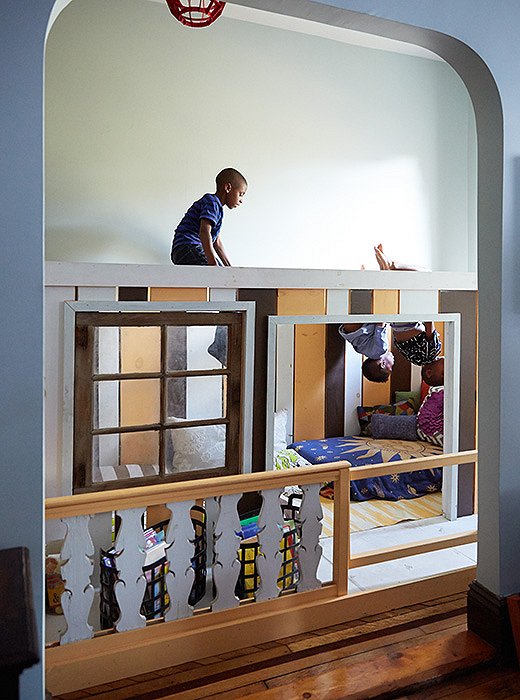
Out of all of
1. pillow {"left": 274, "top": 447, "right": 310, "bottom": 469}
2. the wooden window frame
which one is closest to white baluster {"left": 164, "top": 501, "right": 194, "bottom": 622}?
the wooden window frame

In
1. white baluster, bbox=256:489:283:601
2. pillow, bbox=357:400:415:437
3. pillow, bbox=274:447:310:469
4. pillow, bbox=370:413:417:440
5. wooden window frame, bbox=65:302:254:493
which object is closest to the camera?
white baluster, bbox=256:489:283:601

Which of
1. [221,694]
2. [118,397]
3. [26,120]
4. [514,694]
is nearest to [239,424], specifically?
[118,397]

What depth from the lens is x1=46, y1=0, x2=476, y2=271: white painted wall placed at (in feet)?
12.7

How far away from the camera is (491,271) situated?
226 cm

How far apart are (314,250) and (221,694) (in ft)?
10.5

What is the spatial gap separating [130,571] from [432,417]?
113 inches

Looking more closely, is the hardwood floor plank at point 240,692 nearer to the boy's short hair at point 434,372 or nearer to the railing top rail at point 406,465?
the railing top rail at point 406,465

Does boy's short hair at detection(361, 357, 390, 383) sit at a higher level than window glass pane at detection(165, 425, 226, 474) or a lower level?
higher

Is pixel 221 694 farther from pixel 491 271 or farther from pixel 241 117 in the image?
pixel 241 117

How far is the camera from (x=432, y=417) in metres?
4.49

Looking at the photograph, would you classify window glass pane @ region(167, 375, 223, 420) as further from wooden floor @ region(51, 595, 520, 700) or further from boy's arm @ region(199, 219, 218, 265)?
wooden floor @ region(51, 595, 520, 700)

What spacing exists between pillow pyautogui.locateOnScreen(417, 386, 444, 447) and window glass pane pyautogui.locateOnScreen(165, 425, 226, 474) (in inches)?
79.8

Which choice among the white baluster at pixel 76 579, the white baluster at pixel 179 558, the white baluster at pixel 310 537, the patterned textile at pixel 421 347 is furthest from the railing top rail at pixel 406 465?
the white baluster at pixel 76 579

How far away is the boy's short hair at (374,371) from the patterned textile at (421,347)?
389 millimetres
